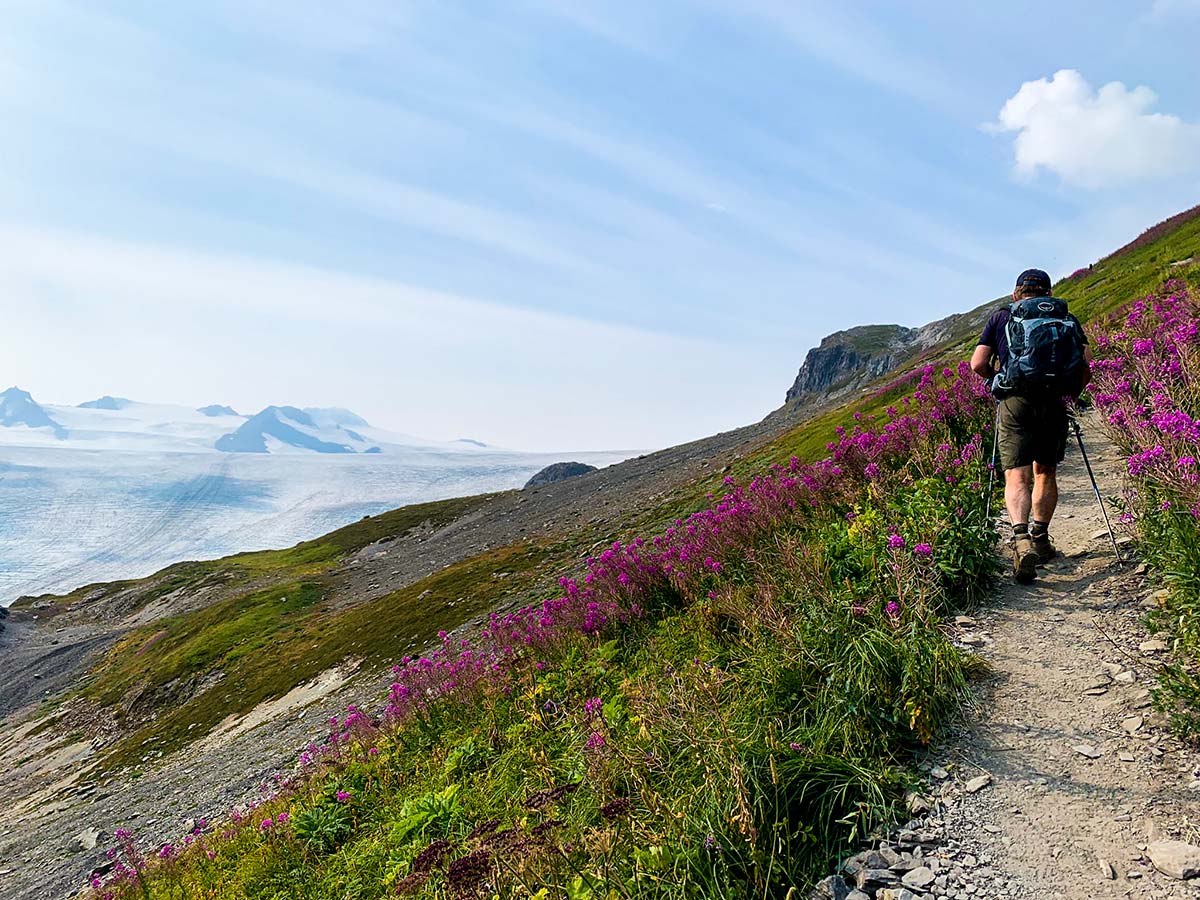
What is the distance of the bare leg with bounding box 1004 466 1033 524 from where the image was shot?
6895 mm

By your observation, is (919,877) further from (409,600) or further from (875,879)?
(409,600)

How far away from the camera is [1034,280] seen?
7402 mm

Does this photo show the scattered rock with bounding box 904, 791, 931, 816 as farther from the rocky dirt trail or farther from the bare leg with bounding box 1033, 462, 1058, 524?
the bare leg with bounding box 1033, 462, 1058, 524

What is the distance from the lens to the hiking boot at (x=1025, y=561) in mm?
6473

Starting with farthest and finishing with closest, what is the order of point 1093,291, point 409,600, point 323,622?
→ point 323,622
point 409,600
point 1093,291

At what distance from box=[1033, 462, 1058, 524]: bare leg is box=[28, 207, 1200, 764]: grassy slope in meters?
16.4

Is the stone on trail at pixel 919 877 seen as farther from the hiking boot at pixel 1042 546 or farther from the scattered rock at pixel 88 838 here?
the scattered rock at pixel 88 838

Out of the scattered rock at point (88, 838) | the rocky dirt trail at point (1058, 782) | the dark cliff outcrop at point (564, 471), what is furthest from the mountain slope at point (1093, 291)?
the dark cliff outcrop at point (564, 471)

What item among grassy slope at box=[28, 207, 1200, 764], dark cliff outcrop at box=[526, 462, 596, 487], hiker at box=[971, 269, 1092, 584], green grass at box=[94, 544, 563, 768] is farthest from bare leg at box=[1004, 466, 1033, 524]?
dark cliff outcrop at box=[526, 462, 596, 487]

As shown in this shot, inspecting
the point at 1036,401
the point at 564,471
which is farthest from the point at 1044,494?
the point at 564,471

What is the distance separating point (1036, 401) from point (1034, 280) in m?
1.57

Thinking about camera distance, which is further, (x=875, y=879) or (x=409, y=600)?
(x=409, y=600)

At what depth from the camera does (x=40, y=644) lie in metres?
91.1

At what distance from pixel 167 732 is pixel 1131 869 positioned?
46.2m
